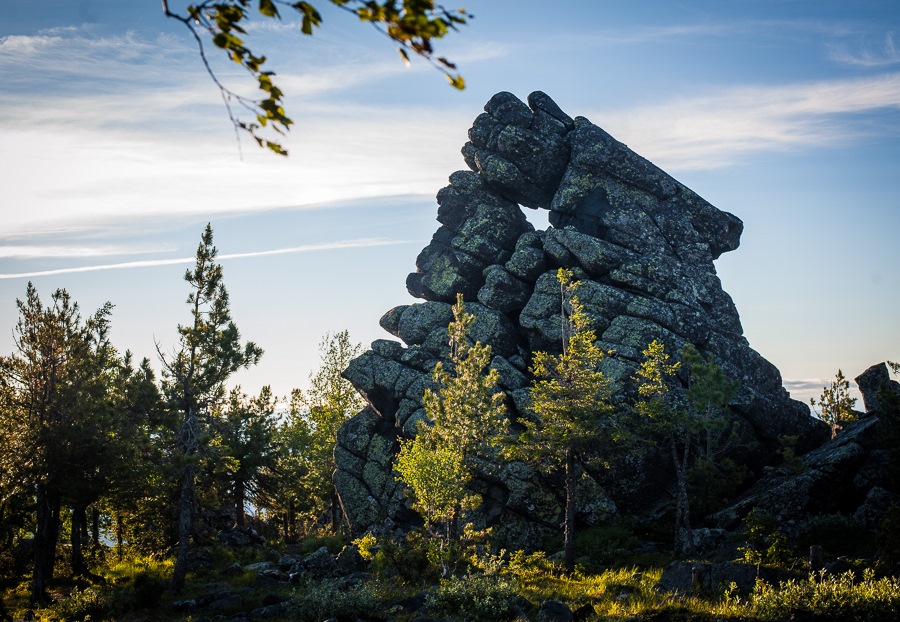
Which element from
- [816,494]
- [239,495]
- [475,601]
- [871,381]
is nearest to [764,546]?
[816,494]

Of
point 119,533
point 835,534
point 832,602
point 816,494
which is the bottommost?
point 119,533

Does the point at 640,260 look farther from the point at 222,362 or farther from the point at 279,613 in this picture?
the point at 279,613

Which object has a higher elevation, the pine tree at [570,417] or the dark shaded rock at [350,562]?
the pine tree at [570,417]

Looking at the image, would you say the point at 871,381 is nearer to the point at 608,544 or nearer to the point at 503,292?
the point at 608,544

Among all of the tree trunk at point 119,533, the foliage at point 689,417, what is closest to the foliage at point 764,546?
the foliage at point 689,417

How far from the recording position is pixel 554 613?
68.5 ft

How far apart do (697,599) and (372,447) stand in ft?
104

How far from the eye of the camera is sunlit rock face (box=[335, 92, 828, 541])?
147 feet

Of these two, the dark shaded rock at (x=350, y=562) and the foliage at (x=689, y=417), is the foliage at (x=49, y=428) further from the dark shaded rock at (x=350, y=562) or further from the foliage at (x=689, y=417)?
the foliage at (x=689, y=417)

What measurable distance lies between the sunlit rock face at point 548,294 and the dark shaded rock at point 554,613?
21.5m

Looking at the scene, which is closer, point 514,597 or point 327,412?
point 514,597

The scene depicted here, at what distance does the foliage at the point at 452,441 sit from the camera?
3353 cm

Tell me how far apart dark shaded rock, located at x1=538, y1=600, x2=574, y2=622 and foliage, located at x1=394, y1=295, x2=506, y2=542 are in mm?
12555

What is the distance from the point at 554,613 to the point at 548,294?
104 ft
